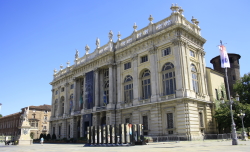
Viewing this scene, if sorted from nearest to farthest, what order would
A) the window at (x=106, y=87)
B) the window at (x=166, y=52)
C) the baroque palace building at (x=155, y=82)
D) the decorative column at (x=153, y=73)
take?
the baroque palace building at (x=155, y=82) < the decorative column at (x=153, y=73) < the window at (x=166, y=52) < the window at (x=106, y=87)

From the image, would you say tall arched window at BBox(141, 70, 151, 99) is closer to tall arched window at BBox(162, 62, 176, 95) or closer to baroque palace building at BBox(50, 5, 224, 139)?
baroque palace building at BBox(50, 5, 224, 139)

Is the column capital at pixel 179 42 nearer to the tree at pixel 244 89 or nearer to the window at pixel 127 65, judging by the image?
the window at pixel 127 65

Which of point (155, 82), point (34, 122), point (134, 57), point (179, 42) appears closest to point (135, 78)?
point (134, 57)

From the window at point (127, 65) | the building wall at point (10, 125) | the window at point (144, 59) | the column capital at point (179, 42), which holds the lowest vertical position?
the building wall at point (10, 125)

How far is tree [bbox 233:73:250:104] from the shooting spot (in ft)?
131

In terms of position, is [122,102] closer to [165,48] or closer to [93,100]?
[93,100]

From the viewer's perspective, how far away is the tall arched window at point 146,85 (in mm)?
36656

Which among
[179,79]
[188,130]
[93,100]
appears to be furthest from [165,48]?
[93,100]

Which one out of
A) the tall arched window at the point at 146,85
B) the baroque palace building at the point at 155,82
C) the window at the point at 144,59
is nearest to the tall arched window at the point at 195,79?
the baroque palace building at the point at 155,82

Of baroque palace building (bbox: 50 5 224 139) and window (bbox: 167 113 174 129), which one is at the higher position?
baroque palace building (bbox: 50 5 224 139)

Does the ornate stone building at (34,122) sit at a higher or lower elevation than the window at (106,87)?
lower

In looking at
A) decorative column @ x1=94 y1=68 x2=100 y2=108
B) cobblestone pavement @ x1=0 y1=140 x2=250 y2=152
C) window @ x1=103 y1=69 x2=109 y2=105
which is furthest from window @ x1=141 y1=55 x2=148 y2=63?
cobblestone pavement @ x1=0 y1=140 x2=250 y2=152

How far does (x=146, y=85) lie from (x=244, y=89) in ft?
60.0

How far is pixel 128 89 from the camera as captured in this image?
1565 inches
